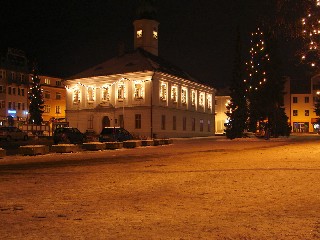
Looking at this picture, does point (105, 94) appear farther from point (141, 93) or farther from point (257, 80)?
point (257, 80)

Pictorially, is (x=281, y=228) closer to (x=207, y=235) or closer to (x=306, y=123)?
(x=207, y=235)

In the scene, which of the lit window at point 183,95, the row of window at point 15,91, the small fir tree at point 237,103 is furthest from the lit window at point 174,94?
the row of window at point 15,91

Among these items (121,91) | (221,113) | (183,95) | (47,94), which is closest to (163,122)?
(121,91)

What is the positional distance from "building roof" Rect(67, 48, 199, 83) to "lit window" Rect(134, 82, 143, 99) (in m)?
2.08

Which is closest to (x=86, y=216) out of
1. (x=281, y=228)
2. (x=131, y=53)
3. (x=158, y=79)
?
(x=281, y=228)

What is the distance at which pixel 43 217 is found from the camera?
7.99 metres

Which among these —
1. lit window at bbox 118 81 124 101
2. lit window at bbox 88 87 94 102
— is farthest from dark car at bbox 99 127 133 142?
lit window at bbox 88 87 94 102

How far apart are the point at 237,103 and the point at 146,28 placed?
956 inches

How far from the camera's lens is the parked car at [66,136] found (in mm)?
38906

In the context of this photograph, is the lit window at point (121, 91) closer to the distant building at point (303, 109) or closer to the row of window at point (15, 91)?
the row of window at point (15, 91)

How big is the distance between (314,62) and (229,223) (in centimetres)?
1524

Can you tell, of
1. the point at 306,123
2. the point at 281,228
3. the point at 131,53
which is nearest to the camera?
the point at 281,228

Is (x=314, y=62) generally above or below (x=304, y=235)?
above

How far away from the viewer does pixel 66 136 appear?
39.2 m
